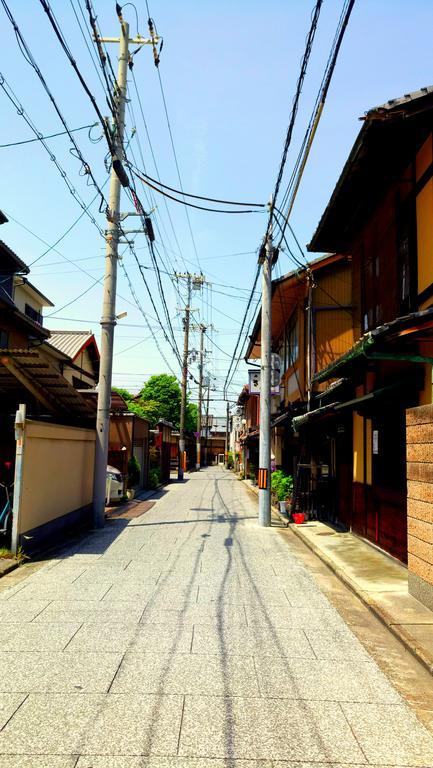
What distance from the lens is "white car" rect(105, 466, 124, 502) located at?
17734 mm

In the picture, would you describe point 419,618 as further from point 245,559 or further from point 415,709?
point 245,559

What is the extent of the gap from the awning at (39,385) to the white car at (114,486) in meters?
4.28

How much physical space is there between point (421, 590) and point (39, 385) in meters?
8.63

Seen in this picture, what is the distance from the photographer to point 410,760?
3.31 meters

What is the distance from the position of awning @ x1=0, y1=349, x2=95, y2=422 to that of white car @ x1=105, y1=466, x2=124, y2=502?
14.1 feet

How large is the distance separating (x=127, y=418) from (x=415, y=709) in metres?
17.7

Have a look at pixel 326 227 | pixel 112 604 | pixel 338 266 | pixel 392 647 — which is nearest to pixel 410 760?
pixel 392 647

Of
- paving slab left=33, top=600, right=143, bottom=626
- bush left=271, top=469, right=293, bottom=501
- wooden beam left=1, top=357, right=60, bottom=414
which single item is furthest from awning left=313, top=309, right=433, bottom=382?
bush left=271, top=469, right=293, bottom=501

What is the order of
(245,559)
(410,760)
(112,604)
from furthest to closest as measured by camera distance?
(245,559) → (112,604) → (410,760)

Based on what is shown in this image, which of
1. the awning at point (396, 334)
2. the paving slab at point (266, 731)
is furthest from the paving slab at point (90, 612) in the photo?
the awning at point (396, 334)

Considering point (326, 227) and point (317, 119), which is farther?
point (326, 227)

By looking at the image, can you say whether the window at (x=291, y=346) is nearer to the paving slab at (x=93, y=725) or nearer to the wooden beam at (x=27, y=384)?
the wooden beam at (x=27, y=384)

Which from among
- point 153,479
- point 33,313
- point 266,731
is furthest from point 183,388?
point 266,731

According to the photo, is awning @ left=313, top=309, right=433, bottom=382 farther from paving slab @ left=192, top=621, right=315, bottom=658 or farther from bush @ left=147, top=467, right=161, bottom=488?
bush @ left=147, top=467, right=161, bottom=488
